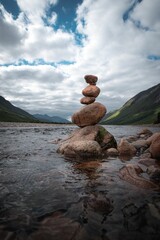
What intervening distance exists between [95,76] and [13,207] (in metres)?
22.1

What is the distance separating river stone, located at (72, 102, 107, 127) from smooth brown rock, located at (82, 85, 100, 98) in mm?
1881

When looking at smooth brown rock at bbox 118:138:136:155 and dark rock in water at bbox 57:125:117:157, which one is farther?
smooth brown rock at bbox 118:138:136:155

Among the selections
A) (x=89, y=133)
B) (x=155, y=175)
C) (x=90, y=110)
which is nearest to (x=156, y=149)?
(x=155, y=175)

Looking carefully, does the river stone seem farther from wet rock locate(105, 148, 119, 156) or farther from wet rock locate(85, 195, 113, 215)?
wet rock locate(85, 195, 113, 215)

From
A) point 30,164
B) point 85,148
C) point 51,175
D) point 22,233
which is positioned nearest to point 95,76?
point 85,148

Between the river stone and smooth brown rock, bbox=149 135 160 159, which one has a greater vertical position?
the river stone

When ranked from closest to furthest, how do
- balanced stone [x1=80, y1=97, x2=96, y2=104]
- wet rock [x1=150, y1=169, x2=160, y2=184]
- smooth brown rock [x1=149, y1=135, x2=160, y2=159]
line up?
wet rock [x1=150, y1=169, x2=160, y2=184] → smooth brown rock [x1=149, y1=135, x2=160, y2=159] → balanced stone [x1=80, y1=97, x2=96, y2=104]

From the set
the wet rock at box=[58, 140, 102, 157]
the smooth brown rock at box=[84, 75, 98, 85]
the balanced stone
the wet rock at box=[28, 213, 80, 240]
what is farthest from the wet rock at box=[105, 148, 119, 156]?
the wet rock at box=[28, 213, 80, 240]

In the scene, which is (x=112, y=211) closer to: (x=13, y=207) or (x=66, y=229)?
(x=66, y=229)

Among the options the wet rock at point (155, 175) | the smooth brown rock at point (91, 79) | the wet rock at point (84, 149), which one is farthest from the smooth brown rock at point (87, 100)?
the wet rock at point (155, 175)

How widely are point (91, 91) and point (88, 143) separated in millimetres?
8850

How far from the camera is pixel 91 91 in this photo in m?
26.6

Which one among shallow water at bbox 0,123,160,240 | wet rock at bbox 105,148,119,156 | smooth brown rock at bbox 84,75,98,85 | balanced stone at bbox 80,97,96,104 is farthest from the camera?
smooth brown rock at bbox 84,75,98,85

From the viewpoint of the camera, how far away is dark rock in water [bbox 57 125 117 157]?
19922mm
